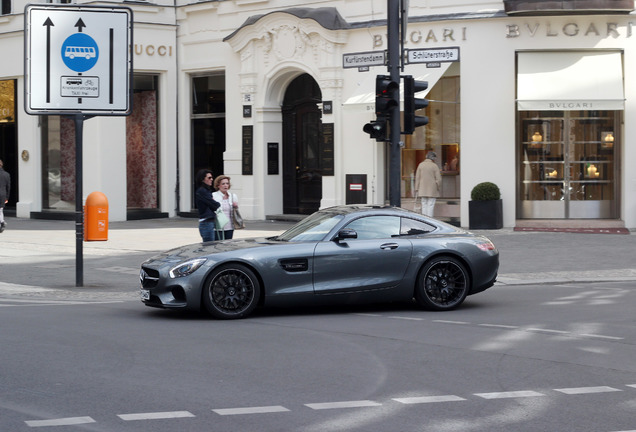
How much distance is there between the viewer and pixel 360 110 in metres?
25.0

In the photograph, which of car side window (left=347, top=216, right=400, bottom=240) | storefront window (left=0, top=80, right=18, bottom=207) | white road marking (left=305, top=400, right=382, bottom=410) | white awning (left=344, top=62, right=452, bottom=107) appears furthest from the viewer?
storefront window (left=0, top=80, right=18, bottom=207)

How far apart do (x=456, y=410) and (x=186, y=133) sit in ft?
75.1

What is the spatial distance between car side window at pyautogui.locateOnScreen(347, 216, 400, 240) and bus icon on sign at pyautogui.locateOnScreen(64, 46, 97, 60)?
5331mm

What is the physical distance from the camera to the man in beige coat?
79.7 feet

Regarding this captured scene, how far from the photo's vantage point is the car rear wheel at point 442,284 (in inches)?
502

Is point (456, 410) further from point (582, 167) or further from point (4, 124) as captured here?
point (4, 124)

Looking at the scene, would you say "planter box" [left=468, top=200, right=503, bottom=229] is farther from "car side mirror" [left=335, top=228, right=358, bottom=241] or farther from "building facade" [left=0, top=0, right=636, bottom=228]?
"car side mirror" [left=335, top=228, right=358, bottom=241]

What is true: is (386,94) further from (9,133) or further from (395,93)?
(9,133)

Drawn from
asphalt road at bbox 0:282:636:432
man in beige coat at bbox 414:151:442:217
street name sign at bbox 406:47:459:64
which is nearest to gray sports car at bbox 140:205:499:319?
asphalt road at bbox 0:282:636:432

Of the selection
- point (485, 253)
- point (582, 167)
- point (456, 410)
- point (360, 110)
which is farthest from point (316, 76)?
point (456, 410)

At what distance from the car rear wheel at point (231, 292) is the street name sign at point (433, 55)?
22.2 feet

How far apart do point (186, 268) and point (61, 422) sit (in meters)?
5.11

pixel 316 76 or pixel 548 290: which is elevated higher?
pixel 316 76

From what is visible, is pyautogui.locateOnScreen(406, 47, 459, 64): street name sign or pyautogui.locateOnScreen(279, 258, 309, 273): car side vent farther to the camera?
pyautogui.locateOnScreen(406, 47, 459, 64): street name sign
